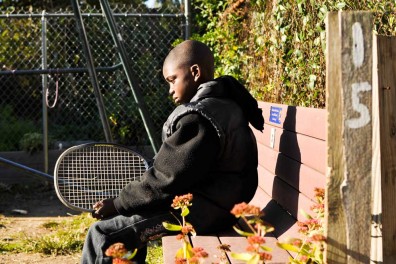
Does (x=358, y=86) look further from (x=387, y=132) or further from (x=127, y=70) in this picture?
(x=127, y=70)

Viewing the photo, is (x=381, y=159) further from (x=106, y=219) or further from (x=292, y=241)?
(x=106, y=219)

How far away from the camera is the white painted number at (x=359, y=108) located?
6.67 ft

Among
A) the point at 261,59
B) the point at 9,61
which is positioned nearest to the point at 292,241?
the point at 261,59

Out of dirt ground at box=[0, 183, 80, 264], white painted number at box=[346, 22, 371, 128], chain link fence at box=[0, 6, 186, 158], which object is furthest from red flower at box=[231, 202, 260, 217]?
chain link fence at box=[0, 6, 186, 158]

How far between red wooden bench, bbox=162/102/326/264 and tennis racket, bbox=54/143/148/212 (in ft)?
2.82

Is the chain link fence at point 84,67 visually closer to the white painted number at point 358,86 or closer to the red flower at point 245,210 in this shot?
the white painted number at point 358,86

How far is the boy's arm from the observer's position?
9.85 ft

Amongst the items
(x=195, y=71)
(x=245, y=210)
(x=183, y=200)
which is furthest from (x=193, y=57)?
(x=245, y=210)

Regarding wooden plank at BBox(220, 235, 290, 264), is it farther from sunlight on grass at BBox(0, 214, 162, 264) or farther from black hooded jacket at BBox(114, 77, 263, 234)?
sunlight on grass at BBox(0, 214, 162, 264)

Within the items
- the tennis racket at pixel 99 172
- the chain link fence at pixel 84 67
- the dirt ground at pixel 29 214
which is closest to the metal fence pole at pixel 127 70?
the dirt ground at pixel 29 214

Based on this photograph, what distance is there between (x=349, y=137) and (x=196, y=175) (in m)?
1.10

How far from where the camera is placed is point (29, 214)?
6996mm

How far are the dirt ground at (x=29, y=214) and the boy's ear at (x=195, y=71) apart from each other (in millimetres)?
2134

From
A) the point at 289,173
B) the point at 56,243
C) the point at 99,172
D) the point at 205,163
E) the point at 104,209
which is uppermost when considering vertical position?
the point at 205,163
